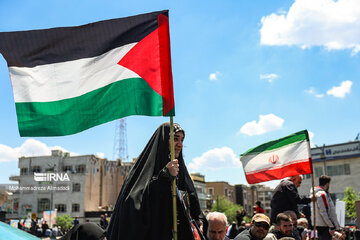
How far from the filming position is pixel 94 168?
67750 mm

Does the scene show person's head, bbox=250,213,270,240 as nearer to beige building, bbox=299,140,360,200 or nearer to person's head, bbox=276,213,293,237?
person's head, bbox=276,213,293,237

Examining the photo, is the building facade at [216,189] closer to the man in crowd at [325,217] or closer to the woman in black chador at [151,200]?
the man in crowd at [325,217]

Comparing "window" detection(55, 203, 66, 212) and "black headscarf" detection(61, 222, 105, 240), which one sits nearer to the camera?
"black headscarf" detection(61, 222, 105, 240)

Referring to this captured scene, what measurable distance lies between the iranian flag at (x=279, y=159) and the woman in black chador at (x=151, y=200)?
14.6 feet

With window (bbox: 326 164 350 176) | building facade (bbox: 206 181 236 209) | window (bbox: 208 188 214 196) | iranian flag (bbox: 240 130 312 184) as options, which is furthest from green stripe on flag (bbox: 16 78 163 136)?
window (bbox: 208 188 214 196)

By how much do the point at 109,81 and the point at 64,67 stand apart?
523 mm

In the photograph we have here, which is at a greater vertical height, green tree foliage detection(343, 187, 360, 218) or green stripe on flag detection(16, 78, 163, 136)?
green stripe on flag detection(16, 78, 163, 136)

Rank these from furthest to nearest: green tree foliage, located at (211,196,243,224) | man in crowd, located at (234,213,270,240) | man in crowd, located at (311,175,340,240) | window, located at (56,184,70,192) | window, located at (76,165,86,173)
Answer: green tree foliage, located at (211,196,243,224), window, located at (76,165,86,173), window, located at (56,184,70,192), man in crowd, located at (311,175,340,240), man in crowd, located at (234,213,270,240)

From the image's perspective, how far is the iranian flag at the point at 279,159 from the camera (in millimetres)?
7418

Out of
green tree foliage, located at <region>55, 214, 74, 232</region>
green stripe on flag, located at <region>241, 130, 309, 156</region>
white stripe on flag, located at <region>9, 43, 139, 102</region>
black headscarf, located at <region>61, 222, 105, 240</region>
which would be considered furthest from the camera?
green tree foliage, located at <region>55, 214, 74, 232</region>

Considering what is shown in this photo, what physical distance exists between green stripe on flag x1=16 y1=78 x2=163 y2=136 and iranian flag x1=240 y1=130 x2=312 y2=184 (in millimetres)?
4567

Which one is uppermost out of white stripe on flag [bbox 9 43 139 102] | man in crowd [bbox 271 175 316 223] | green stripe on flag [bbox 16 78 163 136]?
white stripe on flag [bbox 9 43 139 102]

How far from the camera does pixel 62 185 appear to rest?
65.7 m

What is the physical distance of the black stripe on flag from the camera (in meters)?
3.79
